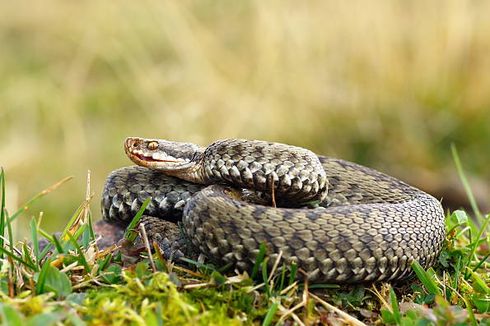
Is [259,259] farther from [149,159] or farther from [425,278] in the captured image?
[149,159]

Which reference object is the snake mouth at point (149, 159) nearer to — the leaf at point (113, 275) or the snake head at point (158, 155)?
the snake head at point (158, 155)

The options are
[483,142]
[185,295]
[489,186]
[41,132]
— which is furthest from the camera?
[41,132]

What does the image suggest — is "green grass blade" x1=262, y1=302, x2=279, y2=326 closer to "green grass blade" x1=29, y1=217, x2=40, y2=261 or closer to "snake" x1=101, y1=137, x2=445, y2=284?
"snake" x1=101, y1=137, x2=445, y2=284

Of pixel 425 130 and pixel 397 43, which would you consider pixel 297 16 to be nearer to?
pixel 397 43

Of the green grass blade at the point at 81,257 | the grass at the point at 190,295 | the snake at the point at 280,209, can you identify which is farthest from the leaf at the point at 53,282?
the snake at the point at 280,209

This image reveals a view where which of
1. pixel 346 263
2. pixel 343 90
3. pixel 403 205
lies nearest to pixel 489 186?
pixel 343 90

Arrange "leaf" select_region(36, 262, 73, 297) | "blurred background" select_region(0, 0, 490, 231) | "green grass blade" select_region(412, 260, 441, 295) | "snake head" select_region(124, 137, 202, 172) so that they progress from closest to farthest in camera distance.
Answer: "leaf" select_region(36, 262, 73, 297) < "green grass blade" select_region(412, 260, 441, 295) < "snake head" select_region(124, 137, 202, 172) < "blurred background" select_region(0, 0, 490, 231)

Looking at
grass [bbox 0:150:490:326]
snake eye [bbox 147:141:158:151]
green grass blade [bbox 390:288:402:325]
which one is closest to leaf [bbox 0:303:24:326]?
grass [bbox 0:150:490:326]
